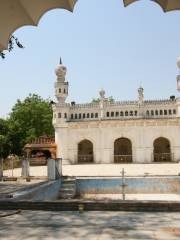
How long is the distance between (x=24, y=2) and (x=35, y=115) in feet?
127

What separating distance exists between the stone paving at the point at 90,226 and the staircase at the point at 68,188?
34.3 ft

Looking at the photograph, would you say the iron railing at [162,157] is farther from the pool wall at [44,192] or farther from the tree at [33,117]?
the tree at [33,117]

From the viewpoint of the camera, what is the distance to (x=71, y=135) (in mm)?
27641

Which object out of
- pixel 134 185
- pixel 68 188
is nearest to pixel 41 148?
pixel 68 188

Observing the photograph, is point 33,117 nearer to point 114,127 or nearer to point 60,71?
point 60,71

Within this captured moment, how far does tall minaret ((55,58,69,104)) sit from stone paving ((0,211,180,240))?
2350cm

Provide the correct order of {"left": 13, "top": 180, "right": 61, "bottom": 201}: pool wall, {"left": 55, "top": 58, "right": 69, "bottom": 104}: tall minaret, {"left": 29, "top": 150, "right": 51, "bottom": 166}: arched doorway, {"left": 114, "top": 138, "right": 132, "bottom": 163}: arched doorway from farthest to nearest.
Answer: {"left": 114, "top": 138, "right": 132, "bottom": 163}: arched doorway
{"left": 55, "top": 58, "right": 69, "bottom": 104}: tall minaret
{"left": 29, "top": 150, "right": 51, "bottom": 166}: arched doorway
{"left": 13, "top": 180, "right": 61, "bottom": 201}: pool wall

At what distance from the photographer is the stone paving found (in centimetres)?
319

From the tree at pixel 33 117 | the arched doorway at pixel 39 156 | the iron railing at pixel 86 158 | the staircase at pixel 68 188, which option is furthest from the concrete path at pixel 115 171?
the tree at pixel 33 117

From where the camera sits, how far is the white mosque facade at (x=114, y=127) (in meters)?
26.3

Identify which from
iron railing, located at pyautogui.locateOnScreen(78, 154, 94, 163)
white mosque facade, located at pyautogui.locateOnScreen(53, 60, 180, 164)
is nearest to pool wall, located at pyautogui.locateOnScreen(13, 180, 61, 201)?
white mosque facade, located at pyautogui.locateOnScreen(53, 60, 180, 164)

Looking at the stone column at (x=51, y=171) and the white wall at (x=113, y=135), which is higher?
the white wall at (x=113, y=135)

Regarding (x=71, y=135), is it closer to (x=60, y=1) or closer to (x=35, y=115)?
(x=35, y=115)

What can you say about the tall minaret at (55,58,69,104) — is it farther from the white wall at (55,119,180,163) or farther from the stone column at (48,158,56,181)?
the stone column at (48,158,56,181)
